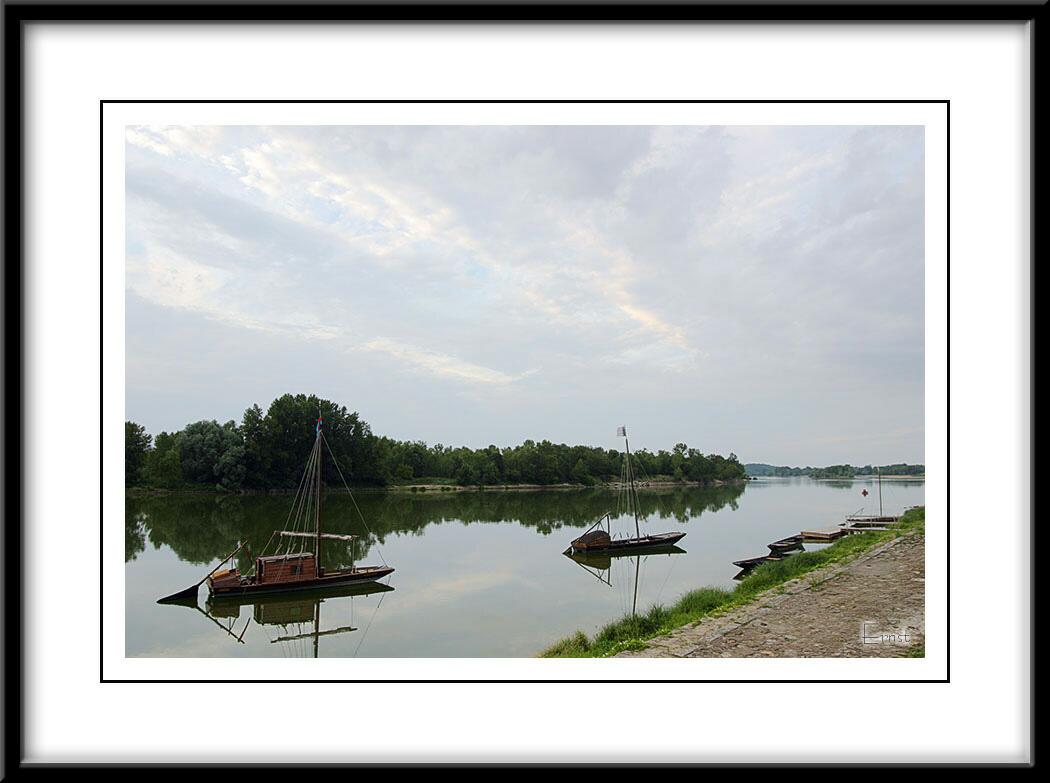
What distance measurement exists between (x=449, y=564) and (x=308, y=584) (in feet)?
5.66

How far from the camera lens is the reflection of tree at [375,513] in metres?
8.48

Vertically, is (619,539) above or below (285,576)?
below

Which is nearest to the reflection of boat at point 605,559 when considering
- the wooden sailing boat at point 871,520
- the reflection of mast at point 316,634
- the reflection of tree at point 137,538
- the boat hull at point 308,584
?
the boat hull at point 308,584

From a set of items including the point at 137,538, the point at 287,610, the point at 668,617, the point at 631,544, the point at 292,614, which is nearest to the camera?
the point at 668,617

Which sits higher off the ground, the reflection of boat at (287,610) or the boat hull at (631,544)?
the reflection of boat at (287,610)

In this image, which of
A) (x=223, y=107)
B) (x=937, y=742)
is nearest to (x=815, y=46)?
(x=223, y=107)

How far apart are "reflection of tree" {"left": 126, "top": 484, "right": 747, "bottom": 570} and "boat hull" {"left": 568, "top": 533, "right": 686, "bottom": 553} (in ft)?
4.05

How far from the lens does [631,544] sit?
10141 mm

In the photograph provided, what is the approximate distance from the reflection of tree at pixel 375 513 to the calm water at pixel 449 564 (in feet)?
0.10

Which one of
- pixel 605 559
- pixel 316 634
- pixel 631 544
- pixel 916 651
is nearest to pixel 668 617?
pixel 916 651

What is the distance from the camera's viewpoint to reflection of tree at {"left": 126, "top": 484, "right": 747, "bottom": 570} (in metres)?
8.48

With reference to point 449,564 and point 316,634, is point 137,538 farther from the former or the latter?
point 316,634

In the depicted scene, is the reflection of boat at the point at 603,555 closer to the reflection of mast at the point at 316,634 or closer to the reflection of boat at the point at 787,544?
the reflection of boat at the point at 787,544
